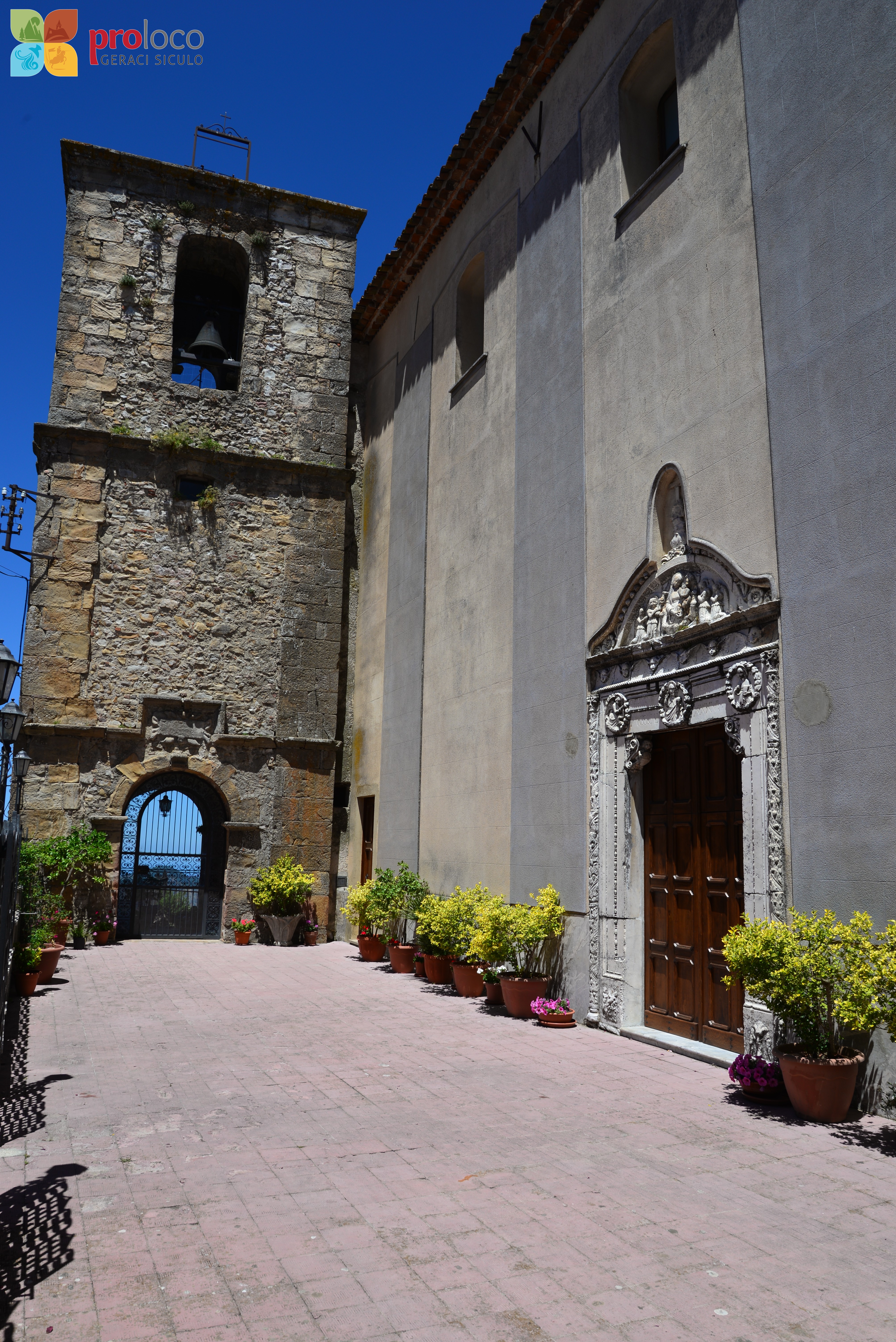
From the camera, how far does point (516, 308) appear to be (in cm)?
1104

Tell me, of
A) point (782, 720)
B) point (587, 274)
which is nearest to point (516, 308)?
point (587, 274)

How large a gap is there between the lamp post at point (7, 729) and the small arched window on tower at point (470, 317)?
748cm

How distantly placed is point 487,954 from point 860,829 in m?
4.23

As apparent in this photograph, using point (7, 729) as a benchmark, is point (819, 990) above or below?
below

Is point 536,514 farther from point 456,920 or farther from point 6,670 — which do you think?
point 6,670

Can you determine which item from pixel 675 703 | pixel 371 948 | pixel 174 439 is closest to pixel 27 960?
pixel 371 948

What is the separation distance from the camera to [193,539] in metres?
15.5

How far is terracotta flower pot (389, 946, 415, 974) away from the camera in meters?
12.1

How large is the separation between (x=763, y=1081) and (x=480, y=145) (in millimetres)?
11346

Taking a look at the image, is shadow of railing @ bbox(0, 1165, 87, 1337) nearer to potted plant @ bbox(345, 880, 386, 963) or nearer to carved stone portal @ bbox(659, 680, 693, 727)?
carved stone portal @ bbox(659, 680, 693, 727)

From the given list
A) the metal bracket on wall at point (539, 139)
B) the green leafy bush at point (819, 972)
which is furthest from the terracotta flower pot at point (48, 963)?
the metal bracket on wall at point (539, 139)

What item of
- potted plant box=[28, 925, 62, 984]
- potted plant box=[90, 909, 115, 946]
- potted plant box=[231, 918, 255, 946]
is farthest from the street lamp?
potted plant box=[231, 918, 255, 946]

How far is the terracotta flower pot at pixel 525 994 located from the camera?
878 cm

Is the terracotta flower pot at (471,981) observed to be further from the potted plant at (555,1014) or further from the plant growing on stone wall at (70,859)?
the plant growing on stone wall at (70,859)
